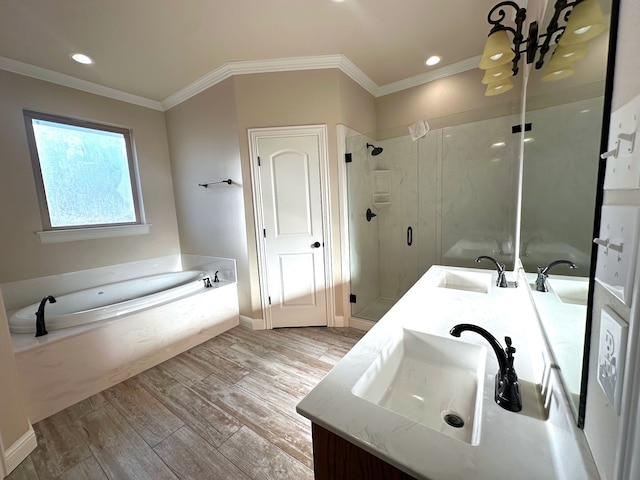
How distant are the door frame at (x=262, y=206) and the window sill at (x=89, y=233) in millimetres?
1575

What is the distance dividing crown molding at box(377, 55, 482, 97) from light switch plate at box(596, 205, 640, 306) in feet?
9.59

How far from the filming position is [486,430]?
59cm

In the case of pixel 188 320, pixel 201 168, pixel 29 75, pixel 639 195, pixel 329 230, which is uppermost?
pixel 29 75

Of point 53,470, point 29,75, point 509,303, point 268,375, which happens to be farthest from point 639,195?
point 29,75

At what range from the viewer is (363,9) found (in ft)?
6.09

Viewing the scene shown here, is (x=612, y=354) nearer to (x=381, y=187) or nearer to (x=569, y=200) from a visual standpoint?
(x=569, y=200)

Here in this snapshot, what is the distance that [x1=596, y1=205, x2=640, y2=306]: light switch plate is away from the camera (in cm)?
33

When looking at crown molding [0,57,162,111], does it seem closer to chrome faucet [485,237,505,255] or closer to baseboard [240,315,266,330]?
baseboard [240,315,266,330]

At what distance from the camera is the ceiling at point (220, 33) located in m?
1.78

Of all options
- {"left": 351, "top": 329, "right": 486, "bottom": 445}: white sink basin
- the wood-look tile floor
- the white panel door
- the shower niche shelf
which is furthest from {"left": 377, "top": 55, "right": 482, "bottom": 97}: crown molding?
the wood-look tile floor

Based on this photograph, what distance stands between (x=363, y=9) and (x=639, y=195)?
2.23m

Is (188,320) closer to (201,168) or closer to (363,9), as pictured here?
(201,168)

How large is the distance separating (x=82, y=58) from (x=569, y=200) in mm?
3517

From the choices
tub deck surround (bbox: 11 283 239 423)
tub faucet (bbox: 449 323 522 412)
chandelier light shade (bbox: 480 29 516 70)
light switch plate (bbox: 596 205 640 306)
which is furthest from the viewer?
tub deck surround (bbox: 11 283 239 423)
